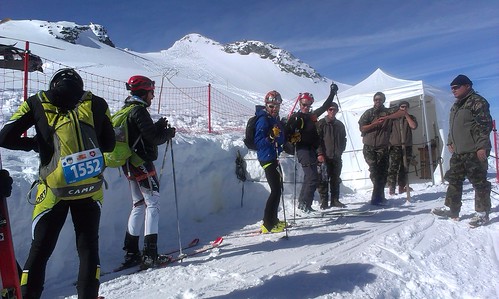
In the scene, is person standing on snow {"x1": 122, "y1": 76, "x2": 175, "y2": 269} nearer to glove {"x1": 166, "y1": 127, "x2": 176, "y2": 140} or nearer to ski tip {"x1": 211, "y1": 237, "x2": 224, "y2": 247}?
glove {"x1": 166, "y1": 127, "x2": 176, "y2": 140}

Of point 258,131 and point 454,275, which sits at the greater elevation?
point 258,131

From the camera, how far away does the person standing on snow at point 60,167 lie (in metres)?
2.47

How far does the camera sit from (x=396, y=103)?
35.9ft

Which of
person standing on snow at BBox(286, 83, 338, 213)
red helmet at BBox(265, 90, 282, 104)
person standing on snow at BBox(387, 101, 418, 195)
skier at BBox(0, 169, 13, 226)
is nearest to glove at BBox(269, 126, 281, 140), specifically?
red helmet at BBox(265, 90, 282, 104)

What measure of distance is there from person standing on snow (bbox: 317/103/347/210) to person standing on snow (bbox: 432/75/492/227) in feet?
7.33

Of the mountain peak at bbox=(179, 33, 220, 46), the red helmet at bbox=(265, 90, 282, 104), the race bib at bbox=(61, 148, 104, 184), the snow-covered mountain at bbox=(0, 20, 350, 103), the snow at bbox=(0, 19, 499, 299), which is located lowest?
the snow at bbox=(0, 19, 499, 299)

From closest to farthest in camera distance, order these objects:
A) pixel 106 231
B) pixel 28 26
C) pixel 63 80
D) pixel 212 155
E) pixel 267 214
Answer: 1. pixel 63 80
2. pixel 106 231
3. pixel 267 214
4. pixel 212 155
5. pixel 28 26

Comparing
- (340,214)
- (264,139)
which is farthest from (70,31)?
(264,139)

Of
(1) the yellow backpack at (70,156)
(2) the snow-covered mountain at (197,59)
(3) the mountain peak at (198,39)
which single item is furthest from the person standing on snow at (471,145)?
(3) the mountain peak at (198,39)

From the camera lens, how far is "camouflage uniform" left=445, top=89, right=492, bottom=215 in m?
5.26

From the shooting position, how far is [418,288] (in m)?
3.31

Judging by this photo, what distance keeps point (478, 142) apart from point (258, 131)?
294 centimetres

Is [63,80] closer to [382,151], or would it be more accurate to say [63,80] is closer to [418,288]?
[418,288]

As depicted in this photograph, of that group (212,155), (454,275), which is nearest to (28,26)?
(212,155)
